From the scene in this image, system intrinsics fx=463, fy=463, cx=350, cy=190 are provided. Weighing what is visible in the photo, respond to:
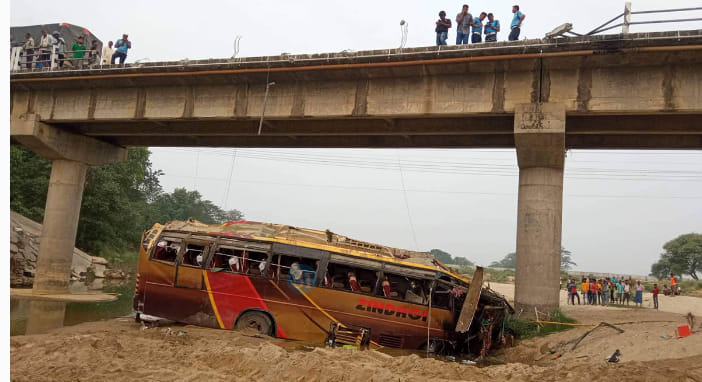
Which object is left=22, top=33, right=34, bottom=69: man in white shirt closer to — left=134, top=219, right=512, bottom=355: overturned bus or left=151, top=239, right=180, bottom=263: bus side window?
left=151, top=239, right=180, bottom=263: bus side window

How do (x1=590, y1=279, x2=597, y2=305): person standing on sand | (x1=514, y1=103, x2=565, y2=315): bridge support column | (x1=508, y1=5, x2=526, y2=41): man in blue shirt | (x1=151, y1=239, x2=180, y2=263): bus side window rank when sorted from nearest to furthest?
(x1=151, y1=239, x2=180, y2=263): bus side window < (x1=514, y1=103, x2=565, y2=315): bridge support column < (x1=508, y1=5, x2=526, y2=41): man in blue shirt < (x1=590, y1=279, x2=597, y2=305): person standing on sand

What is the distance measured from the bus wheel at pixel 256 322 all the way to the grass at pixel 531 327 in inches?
276

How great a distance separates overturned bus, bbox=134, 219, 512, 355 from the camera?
1208 cm

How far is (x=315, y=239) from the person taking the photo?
13.5 metres

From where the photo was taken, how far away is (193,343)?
9.77m

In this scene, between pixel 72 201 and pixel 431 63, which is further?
pixel 72 201

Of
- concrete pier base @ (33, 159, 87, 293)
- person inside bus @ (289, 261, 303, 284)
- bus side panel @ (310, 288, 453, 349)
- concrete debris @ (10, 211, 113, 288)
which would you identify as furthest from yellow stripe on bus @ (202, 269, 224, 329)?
concrete debris @ (10, 211, 113, 288)

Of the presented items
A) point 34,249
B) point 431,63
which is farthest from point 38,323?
point 34,249

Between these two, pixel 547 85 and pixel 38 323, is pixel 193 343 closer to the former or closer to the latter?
pixel 38 323

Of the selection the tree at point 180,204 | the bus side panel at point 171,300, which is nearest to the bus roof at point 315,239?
the bus side panel at point 171,300

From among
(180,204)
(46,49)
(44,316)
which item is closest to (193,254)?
(44,316)

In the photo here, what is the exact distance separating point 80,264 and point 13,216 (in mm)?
4999

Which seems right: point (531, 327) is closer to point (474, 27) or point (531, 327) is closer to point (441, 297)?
point (441, 297)

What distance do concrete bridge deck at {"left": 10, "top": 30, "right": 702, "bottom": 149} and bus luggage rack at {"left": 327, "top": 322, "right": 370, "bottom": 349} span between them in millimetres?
7478
